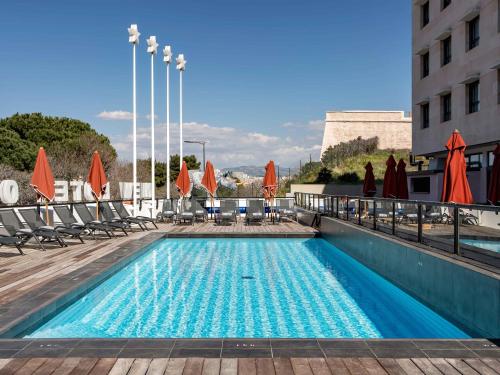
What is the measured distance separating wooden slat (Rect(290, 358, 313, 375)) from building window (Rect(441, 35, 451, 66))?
67.3 feet

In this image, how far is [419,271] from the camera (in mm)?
6441

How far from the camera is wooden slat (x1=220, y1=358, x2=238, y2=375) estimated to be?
130 inches

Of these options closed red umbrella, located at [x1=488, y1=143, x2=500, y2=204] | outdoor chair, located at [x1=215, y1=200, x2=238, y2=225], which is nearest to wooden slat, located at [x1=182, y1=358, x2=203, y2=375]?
closed red umbrella, located at [x1=488, y1=143, x2=500, y2=204]

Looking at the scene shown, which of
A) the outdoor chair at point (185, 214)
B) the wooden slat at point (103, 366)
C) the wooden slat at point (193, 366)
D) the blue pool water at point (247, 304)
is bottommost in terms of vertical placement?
the blue pool water at point (247, 304)

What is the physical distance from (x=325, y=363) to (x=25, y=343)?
8.63ft

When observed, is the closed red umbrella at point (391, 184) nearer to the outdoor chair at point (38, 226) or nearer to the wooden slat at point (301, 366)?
the outdoor chair at point (38, 226)

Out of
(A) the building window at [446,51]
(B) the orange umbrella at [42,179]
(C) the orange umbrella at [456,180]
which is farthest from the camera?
(A) the building window at [446,51]

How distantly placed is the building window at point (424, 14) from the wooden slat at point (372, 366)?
76.8 feet

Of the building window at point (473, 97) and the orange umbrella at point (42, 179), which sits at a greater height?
the building window at point (473, 97)

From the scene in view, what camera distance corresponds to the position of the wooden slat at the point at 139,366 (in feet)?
10.9

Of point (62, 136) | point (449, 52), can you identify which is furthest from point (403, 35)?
point (62, 136)

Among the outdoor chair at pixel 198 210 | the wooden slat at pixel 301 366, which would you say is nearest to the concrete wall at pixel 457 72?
the outdoor chair at pixel 198 210

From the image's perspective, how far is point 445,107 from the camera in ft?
69.4

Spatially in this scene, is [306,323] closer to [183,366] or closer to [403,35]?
[183,366]
